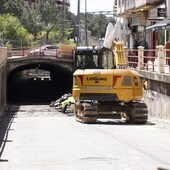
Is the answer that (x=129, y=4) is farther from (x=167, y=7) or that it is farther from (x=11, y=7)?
(x=11, y=7)

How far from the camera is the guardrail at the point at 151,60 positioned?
26.9m

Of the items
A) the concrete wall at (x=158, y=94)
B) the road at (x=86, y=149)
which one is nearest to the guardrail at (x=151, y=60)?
the concrete wall at (x=158, y=94)

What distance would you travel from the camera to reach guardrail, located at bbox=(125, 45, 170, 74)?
88.3 feet

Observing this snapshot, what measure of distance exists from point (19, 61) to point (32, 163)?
1916 inches

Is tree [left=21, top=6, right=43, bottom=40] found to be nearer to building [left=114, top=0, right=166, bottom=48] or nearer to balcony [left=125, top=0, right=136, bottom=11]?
building [left=114, top=0, right=166, bottom=48]

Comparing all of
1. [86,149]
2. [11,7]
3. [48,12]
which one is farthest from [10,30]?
[86,149]

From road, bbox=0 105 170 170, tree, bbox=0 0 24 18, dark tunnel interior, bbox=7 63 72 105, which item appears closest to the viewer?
road, bbox=0 105 170 170

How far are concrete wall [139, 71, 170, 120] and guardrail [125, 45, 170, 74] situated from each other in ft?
1.38

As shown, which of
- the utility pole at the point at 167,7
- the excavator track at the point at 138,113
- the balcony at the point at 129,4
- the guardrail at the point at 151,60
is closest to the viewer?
the excavator track at the point at 138,113

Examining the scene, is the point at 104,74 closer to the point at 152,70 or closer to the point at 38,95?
the point at 152,70

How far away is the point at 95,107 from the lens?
1001 inches

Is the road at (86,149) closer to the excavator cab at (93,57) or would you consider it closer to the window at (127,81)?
the window at (127,81)

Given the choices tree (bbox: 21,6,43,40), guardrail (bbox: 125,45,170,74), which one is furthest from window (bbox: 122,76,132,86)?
tree (bbox: 21,6,43,40)

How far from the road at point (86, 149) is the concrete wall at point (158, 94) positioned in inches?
176
